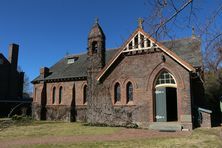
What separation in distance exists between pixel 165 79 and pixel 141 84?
2.17 m

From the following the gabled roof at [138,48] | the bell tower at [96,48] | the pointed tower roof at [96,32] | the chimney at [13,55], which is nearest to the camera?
the gabled roof at [138,48]

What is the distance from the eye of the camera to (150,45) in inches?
895

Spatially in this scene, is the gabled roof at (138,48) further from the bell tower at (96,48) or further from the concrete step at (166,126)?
the concrete step at (166,126)

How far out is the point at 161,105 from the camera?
2216cm

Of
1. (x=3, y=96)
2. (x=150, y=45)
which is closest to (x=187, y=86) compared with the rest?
(x=150, y=45)

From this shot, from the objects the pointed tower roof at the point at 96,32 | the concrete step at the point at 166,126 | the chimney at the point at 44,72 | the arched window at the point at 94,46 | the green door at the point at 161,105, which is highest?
the pointed tower roof at the point at 96,32

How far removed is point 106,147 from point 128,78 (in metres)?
11.7

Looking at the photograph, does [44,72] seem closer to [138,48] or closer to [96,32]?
[96,32]

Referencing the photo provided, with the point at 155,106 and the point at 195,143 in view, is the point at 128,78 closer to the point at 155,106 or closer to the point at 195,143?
the point at 155,106

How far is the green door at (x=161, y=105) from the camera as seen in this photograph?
21.9 metres

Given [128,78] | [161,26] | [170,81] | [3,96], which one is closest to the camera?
[161,26]

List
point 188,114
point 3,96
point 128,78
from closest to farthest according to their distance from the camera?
1. point 188,114
2. point 128,78
3. point 3,96

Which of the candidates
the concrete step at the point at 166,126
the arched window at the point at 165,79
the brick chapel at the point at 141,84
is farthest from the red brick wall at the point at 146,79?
the concrete step at the point at 166,126

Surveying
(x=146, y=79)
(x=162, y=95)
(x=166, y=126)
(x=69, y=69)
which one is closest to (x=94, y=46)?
(x=69, y=69)
